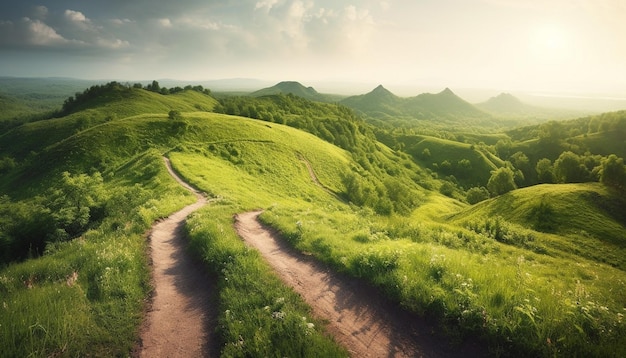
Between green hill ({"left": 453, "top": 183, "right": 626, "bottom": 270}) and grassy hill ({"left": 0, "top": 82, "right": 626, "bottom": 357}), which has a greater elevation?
grassy hill ({"left": 0, "top": 82, "right": 626, "bottom": 357})

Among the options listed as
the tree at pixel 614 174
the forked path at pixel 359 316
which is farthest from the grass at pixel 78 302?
the tree at pixel 614 174

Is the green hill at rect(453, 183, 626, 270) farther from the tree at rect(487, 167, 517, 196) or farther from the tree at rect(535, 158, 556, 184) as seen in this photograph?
the tree at rect(535, 158, 556, 184)

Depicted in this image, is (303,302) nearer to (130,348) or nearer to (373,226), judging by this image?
(130,348)

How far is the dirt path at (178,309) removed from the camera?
8.31m

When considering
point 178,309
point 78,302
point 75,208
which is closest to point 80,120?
point 75,208

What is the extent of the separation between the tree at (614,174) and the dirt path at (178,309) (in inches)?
2846

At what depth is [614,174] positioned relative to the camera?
182 feet

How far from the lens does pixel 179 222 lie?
71.3 ft

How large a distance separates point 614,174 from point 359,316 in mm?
70638

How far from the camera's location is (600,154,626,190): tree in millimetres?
54250

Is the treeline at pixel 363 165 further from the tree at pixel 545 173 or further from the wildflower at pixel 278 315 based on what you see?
the wildflower at pixel 278 315

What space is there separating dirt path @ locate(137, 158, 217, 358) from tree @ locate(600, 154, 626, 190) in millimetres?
72296

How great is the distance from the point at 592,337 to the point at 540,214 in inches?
1841

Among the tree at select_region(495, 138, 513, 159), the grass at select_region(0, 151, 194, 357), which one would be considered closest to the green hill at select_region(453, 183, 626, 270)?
the grass at select_region(0, 151, 194, 357)
